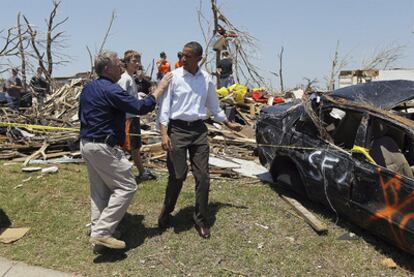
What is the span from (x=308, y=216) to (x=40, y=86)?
1181 centimetres

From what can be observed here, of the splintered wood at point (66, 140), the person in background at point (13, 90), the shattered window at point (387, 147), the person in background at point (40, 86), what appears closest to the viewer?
the shattered window at point (387, 147)

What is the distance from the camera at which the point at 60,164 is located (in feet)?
26.2

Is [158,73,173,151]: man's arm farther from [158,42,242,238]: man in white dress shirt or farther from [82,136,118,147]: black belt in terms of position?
[82,136,118,147]: black belt

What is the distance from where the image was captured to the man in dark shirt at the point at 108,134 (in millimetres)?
4406

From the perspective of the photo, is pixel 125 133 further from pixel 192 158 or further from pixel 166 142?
pixel 192 158

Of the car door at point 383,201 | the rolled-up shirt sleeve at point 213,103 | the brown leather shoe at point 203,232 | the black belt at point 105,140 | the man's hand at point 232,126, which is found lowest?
the brown leather shoe at point 203,232

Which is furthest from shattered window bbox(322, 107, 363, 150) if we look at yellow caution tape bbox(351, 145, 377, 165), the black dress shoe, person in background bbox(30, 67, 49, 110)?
person in background bbox(30, 67, 49, 110)

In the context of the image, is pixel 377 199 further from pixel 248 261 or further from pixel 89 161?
pixel 89 161

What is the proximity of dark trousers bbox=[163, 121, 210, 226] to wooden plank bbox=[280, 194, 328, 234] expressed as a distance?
4.32 feet

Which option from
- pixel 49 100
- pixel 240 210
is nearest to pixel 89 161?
pixel 240 210

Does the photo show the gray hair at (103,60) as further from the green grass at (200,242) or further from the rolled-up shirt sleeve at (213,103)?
the green grass at (200,242)

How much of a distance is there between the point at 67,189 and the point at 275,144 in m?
3.21

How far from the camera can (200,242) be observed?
16.1 feet

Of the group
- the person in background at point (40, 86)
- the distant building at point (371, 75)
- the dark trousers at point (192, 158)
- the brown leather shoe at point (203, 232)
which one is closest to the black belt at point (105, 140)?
the dark trousers at point (192, 158)
